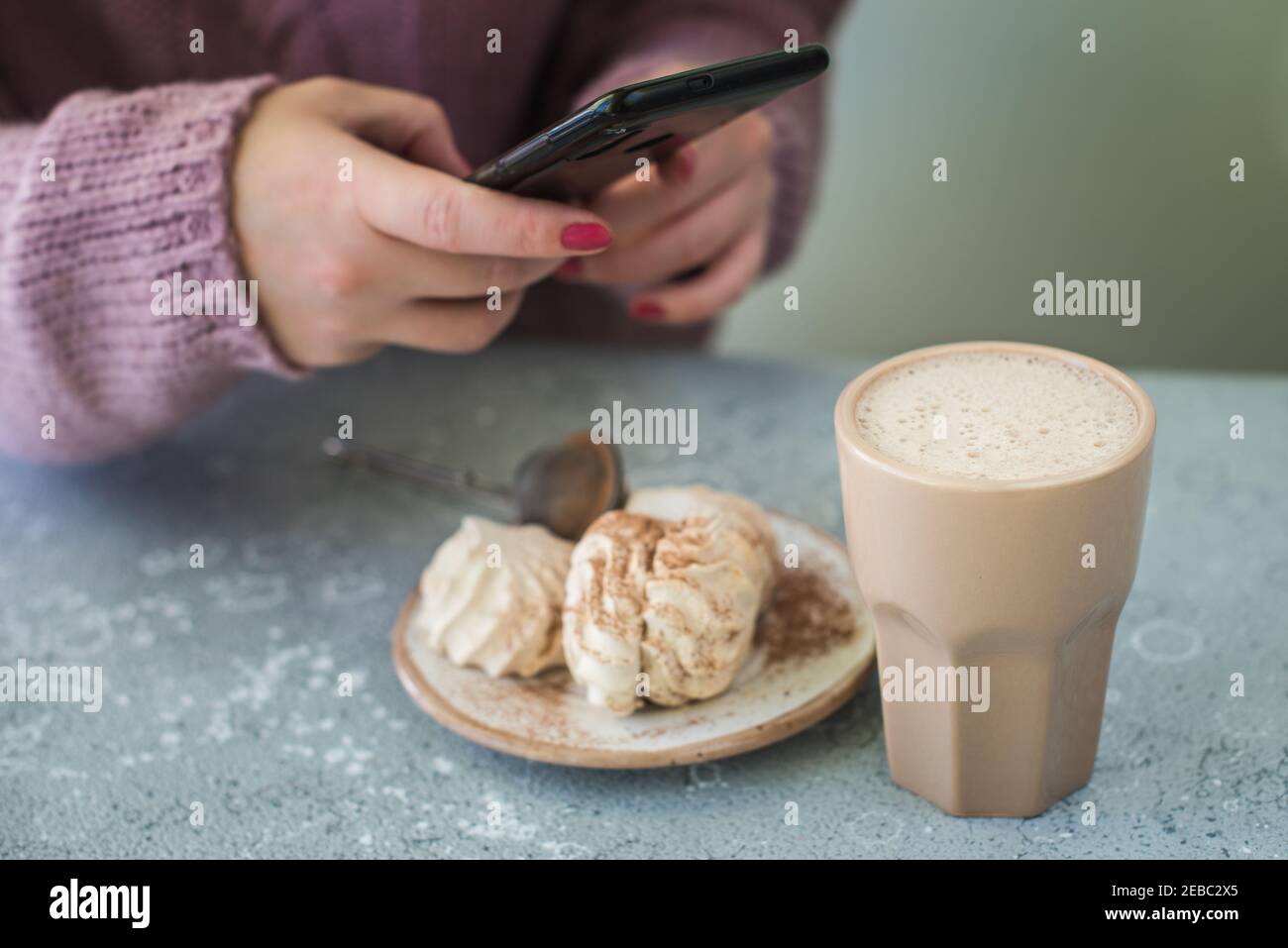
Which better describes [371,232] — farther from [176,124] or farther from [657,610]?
[657,610]

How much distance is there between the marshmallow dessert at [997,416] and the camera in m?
0.46

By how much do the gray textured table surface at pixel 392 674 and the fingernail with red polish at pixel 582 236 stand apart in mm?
234

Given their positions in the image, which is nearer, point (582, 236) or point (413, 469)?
point (582, 236)

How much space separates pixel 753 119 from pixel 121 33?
47 cm

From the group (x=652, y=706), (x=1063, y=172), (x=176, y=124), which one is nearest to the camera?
(x=652, y=706)

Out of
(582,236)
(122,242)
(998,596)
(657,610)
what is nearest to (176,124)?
(122,242)

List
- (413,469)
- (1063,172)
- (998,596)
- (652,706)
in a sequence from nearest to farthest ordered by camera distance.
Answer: (998,596)
(652,706)
(413,469)
(1063,172)

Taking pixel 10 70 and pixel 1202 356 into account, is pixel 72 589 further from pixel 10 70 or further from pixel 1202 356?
pixel 1202 356

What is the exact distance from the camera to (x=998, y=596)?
1.51 feet

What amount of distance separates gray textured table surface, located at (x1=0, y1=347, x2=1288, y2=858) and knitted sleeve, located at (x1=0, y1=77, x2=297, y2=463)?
0.13 m

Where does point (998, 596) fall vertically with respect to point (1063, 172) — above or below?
above

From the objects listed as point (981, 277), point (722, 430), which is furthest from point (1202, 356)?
point (722, 430)

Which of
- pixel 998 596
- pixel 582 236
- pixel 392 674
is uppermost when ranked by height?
pixel 582 236

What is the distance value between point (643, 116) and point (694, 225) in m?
0.35
